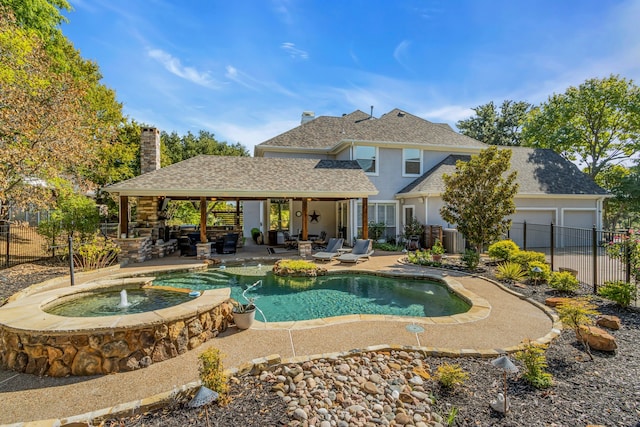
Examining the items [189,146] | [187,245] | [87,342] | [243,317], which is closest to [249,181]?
[187,245]

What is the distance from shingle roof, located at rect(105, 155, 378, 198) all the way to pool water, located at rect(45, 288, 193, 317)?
5.55 metres

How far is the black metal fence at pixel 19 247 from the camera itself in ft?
37.4

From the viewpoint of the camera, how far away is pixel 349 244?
1720 centimetres

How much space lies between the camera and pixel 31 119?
9.64 meters

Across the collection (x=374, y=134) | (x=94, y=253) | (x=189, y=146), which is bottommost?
(x=94, y=253)

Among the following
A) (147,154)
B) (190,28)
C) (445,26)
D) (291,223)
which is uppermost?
(445,26)

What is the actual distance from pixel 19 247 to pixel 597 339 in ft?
64.4

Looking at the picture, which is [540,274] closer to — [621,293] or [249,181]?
[621,293]

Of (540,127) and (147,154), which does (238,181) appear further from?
(540,127)

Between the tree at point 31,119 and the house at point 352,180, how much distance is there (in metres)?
2.37

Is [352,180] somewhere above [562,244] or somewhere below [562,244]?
above

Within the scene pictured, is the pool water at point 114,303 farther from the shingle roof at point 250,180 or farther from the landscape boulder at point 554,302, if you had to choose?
the landscape boulder at point 554,302

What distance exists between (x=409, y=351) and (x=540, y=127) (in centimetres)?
3033

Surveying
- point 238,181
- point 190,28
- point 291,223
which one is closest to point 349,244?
point 291,223
